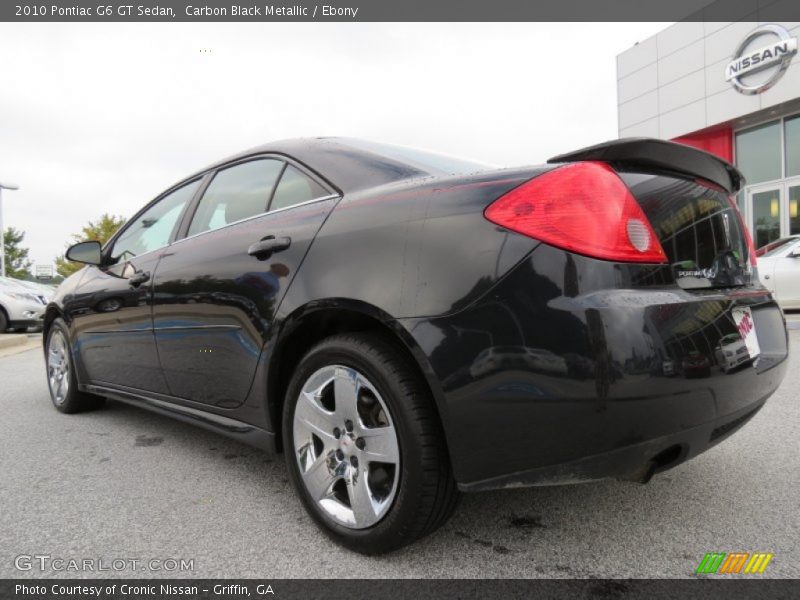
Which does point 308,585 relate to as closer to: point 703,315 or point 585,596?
point 585,596

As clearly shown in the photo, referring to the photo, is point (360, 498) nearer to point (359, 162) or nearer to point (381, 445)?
point (381, 445)

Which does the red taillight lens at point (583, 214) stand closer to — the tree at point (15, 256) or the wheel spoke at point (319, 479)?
the wheel spoke at point (319, 479)

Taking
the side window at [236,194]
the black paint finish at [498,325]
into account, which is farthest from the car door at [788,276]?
the side window at [236,194]

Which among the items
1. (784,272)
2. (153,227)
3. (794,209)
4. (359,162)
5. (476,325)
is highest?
(794,209)

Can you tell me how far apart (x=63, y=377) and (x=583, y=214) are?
3.88 m

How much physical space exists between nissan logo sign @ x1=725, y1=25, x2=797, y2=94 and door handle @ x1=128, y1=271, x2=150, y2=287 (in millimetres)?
16667

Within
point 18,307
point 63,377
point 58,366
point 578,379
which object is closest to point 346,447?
point 578,379

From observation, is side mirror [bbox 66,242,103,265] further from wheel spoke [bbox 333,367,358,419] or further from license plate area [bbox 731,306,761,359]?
license plate area [bbox 731,306,761,359]

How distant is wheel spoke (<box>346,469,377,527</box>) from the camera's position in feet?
5.72

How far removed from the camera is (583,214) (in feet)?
4.92

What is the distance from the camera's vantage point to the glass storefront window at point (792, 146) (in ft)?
47.5

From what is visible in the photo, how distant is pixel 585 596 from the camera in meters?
1.52

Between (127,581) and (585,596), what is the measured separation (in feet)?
4.32

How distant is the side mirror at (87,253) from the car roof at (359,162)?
1688 millimetres
